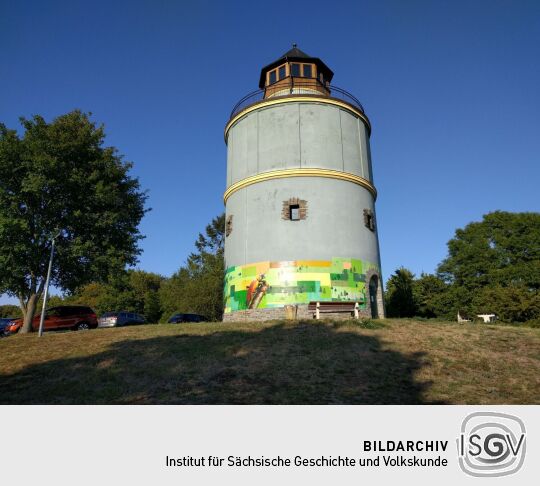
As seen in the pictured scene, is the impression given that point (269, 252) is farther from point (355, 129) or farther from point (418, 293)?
point (418, 293)

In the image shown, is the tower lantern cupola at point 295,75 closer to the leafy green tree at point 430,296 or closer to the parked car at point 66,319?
the parked car at point 66,319

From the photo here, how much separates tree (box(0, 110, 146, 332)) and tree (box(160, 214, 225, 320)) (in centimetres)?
2054

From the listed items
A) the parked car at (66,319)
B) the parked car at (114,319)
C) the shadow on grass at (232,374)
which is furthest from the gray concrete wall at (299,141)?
the parked car at (114,319)

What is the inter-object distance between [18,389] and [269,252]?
1296 centimetres

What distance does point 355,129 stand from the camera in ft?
79.3

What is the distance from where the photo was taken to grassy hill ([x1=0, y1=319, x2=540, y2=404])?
8.96 metres

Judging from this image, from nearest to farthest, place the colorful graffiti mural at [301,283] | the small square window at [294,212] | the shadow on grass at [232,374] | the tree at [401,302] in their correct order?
the shadow on grass at [232,374]
the colorful graffiti mural at [301,283]
the small square window at [294,212]
the tree at [401,302]

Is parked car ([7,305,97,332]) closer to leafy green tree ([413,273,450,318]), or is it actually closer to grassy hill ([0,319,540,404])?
grassy hill ([0,319,540,404])

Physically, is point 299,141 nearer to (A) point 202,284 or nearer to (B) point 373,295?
(B) point 373,295

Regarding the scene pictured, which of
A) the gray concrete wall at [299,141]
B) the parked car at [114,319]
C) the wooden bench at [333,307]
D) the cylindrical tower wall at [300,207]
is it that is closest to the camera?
the wooden bench at [333,307]
